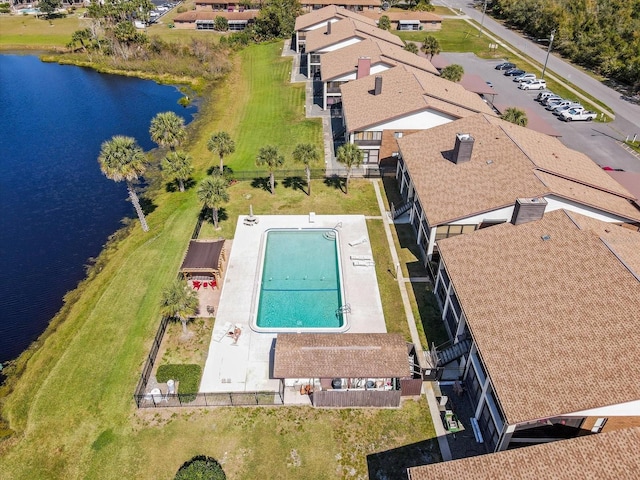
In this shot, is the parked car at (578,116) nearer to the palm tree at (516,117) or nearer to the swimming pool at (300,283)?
the palm tree at (516,117)

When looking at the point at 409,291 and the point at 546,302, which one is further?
the point at 409,291

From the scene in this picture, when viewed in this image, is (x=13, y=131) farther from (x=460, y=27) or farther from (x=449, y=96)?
(x=460, y=27)

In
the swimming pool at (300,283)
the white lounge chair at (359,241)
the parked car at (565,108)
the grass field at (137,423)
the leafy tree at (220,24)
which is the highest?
the leafy tree at (220,24)

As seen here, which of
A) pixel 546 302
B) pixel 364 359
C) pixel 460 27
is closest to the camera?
pixel 546 302

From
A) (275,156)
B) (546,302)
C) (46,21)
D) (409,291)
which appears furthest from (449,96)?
(46,21)

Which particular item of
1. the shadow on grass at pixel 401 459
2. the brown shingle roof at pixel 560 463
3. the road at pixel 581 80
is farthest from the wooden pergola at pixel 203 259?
the road at pixel 581 80

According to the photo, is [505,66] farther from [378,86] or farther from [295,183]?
[295,183]

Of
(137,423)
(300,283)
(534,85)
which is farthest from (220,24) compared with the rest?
(137,423)
